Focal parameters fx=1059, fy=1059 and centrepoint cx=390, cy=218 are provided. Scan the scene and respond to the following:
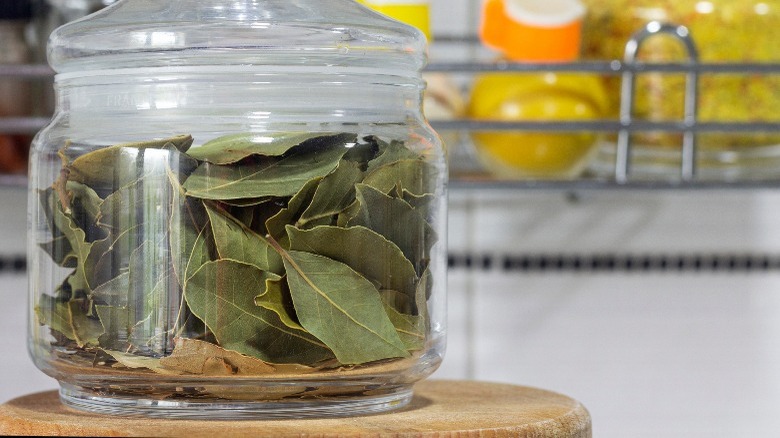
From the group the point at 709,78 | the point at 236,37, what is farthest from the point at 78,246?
the point at 709,78

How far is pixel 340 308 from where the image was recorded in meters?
0.45

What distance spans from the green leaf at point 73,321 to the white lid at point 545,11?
1.40 feet

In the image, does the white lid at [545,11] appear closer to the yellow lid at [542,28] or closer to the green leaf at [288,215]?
the yellow lid at [542,28]

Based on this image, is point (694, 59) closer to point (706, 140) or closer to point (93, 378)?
point (706, 140)

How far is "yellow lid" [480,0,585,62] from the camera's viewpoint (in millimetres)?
780

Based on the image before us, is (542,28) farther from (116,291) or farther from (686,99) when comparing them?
(116,291)

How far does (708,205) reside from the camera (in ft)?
3.21

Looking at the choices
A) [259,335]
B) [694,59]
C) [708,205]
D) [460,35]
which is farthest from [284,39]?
[708,205]

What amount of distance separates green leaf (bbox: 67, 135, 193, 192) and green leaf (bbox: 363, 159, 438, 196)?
83 millimetres

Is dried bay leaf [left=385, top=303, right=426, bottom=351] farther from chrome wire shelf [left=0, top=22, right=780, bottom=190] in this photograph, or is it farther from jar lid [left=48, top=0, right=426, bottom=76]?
chrome wire shelf [left=0, top=22, right=780, bottom=190]

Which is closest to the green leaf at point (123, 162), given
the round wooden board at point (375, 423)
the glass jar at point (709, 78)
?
the round wooden board at point (375, 423)

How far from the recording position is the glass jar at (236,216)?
44 cm

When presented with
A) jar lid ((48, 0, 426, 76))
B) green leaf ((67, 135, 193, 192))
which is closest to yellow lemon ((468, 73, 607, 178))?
jar lid ((48, 0, 426, 76))

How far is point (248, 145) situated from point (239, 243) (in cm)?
4
